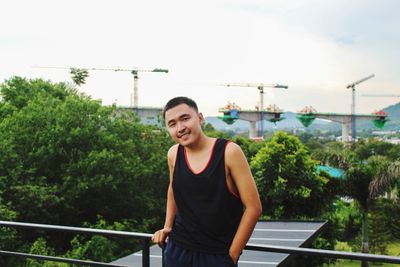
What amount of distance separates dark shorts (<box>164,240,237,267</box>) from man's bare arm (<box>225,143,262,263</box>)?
0.04 m

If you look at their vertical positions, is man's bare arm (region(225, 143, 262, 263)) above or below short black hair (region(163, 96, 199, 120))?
below

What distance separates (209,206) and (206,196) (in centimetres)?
4

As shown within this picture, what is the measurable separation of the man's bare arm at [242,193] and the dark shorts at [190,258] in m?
0.04

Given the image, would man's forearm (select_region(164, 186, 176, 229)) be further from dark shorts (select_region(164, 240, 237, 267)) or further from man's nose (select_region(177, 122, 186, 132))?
man's nose (select_region(177, 122, 186, 132))

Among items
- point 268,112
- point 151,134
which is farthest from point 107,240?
point 268,112

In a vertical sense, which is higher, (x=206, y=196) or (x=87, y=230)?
(x=206, y=196)

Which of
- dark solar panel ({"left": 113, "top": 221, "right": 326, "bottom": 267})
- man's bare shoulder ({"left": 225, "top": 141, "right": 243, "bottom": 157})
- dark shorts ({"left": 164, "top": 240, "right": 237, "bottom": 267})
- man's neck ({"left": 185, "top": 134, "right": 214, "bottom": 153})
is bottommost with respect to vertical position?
dark solar panel ({"left": 113, "top": 221, "right": 326, "bottom": 267})

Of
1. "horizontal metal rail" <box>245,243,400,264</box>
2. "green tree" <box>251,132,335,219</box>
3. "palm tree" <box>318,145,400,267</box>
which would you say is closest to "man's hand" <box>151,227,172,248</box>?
"horizontal metal rail" <box>245,243,400,264</box>

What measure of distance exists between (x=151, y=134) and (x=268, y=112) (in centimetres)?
6194

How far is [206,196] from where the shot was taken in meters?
1.92

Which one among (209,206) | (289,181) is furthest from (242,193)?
(289,181)

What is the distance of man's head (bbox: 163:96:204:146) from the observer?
6.64 ft

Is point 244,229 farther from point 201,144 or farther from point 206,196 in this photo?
point 201,144

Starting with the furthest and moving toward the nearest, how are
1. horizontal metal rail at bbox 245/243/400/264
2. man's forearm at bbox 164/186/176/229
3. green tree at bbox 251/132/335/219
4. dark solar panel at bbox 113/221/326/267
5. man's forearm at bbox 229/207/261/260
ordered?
green tree at bbox 251/132/335/219, dark solar panel at bbox 113/221/326/267, man's forearm at bbox 164/186/176/229, man's forearm at bbox 229/207/261/260, horizontal metal rail at bbox 245/243/400/264
